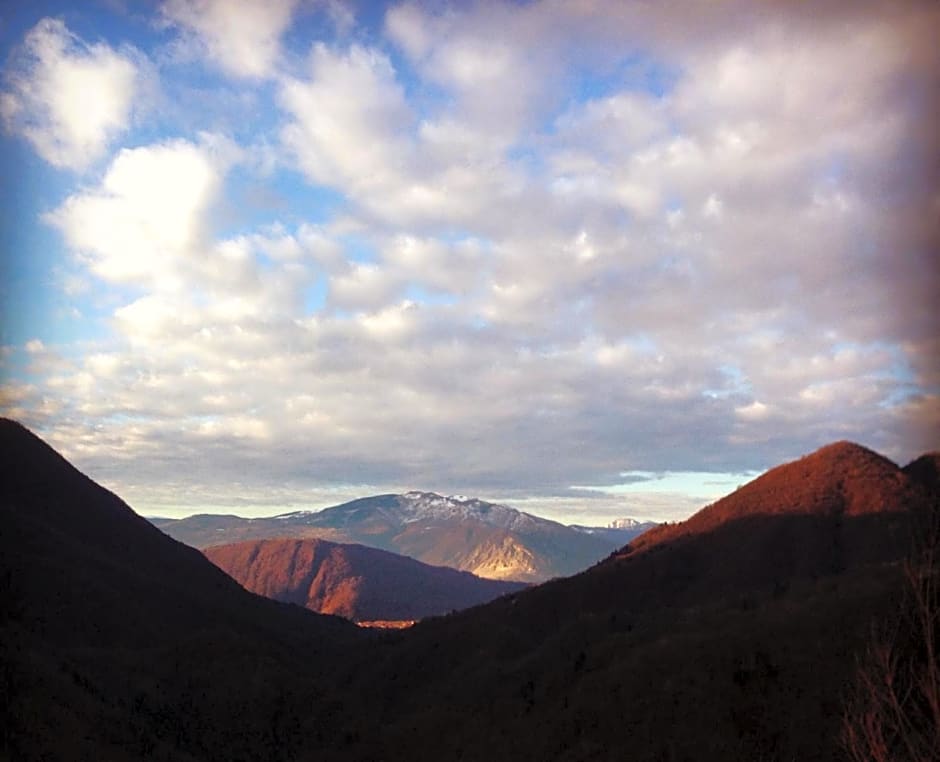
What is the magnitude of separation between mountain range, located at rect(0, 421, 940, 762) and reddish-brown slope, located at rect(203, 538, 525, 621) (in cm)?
7538

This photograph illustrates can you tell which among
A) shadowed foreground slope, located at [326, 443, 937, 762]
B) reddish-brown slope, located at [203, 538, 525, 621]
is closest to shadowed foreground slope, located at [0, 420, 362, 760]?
shadowed foreground slope, located at [326, 443, 937, 762]

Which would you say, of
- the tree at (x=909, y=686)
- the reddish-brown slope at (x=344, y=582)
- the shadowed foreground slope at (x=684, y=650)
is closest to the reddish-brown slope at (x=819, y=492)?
the shadowed foreground slope at (x=684, y=650)

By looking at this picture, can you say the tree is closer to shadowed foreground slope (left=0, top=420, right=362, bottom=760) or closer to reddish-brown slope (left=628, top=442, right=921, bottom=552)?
shadowed foreground slope (left=0, top=420, right=362, bottom=760)

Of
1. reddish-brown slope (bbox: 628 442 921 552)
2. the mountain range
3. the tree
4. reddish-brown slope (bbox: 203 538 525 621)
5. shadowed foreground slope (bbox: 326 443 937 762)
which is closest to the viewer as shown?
the tree

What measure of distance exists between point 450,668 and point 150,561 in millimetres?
45576

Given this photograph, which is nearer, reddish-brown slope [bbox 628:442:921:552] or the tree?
the tree

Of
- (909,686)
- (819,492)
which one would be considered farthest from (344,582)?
(909,686)

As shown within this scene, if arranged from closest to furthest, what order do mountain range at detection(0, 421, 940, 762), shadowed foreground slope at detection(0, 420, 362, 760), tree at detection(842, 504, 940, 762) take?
tree at detection(842, 504, 940, 762) → mountain range at detection(0, 421, 940, 762) → shadowed foreground slope at detection(0, 420, 362, 760)

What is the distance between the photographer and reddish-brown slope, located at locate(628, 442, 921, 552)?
2564 inches

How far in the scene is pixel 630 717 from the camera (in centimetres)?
3080

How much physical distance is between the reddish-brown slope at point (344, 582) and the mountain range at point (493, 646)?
75.4m

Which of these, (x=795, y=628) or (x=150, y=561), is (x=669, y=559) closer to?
(x=795, y=628)

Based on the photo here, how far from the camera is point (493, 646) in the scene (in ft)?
173

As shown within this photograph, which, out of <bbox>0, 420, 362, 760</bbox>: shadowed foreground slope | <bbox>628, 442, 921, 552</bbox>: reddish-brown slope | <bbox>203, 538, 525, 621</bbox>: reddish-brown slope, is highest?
<bbox>628, 442, 921, 552</bbox>: reddish-brown slope
